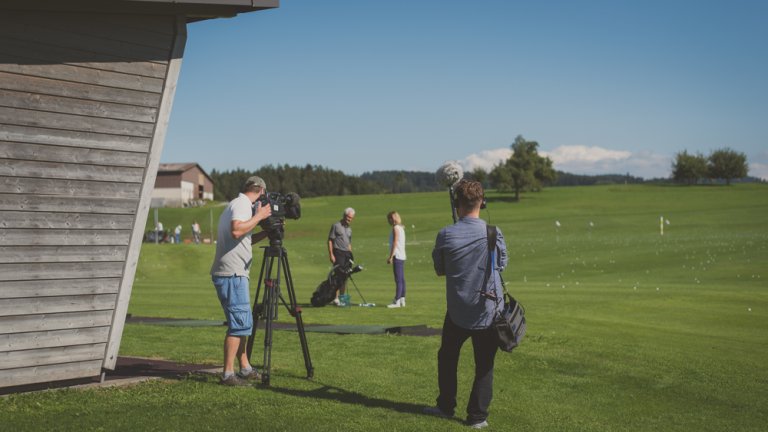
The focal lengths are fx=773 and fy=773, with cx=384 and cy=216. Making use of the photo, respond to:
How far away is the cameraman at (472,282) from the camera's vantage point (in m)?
6.98

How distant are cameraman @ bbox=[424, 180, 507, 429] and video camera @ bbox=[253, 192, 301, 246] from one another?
2134 mm

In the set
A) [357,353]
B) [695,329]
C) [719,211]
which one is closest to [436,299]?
[695,329]

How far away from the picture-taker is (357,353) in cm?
1088

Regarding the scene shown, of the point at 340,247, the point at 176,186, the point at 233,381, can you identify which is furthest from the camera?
the point at 176,186

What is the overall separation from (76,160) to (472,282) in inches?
174

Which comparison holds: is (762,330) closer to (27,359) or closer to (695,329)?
(695,329)

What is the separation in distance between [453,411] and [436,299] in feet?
41.4

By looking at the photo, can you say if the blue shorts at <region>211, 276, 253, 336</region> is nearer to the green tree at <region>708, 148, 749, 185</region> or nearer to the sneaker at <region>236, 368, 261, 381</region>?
the sneaker at <region>236, 368, 261, 381</region>

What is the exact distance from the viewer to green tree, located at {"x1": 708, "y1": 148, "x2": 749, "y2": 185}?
132500mm

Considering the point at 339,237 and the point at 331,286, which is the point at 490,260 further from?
the point at 339,237

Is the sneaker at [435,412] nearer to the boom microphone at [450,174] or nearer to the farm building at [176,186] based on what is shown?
the boom microphone at [450,174]

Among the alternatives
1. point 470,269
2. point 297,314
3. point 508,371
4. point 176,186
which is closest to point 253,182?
point 297,314

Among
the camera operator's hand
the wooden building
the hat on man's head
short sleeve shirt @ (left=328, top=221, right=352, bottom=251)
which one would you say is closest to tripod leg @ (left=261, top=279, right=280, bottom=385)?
the camera operator's hand

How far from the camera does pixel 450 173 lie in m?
7.88
